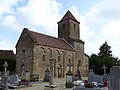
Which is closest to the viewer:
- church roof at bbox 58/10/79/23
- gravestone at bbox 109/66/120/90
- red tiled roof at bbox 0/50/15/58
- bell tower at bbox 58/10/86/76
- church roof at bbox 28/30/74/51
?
gravestone at bbox 109/66/120/90

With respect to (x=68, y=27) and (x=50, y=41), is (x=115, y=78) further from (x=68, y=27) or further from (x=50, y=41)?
(x=68, y=27)

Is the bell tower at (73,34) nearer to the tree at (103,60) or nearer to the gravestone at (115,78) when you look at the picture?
the tree at (103,60)

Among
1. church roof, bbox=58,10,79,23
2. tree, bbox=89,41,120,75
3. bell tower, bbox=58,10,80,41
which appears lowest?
tree, bbox=89,41,120,75

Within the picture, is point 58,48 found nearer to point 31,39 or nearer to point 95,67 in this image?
point 31,39

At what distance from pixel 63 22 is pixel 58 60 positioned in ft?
39.8

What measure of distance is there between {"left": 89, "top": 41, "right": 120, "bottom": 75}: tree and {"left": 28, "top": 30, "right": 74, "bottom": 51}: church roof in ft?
23.7

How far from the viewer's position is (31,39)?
43.2 meters

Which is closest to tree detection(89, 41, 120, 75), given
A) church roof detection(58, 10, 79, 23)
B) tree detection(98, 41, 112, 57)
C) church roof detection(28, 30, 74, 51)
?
tree detection(98, 41, 112, 57)

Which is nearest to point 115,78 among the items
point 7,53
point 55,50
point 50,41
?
point 55,50

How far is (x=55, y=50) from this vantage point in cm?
4684

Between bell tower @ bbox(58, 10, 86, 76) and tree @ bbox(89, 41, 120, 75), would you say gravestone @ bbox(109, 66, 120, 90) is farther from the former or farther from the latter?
bell tower @ bbox(58, 10, 86, 76)

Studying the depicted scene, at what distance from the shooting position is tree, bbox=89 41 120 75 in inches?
2003

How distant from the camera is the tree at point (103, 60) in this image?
167ft

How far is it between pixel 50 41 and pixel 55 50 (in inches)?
94.5
